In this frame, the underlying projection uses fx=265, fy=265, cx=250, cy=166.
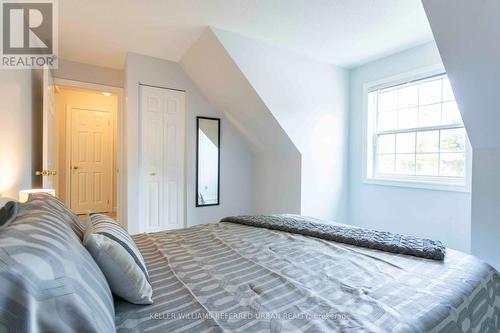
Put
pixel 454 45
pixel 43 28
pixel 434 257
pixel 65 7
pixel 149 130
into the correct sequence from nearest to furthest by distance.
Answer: pixel 434 257, pixel 454 45, pixel 65 7, pixel 43 28, pixel 149 130

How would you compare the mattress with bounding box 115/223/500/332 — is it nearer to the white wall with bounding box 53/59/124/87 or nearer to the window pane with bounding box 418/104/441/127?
the window pane with bounding box 418/104/441/127

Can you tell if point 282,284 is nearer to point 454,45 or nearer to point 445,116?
point 454,45

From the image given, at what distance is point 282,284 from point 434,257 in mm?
778

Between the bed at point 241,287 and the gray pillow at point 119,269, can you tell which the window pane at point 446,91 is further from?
the gray pillow at point 119,269

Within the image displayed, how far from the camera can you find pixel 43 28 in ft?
8.48

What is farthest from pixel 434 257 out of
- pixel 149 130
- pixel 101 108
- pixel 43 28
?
pixel 101 108

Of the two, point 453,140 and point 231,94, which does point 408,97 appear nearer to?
point 453,140

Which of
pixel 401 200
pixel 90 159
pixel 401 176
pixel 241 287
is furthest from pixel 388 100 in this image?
pixel 90 159

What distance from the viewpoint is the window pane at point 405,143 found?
304cm

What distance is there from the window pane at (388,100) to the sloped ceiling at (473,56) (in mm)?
1414

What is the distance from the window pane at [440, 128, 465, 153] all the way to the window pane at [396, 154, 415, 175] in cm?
33

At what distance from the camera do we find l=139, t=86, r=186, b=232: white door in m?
3.26

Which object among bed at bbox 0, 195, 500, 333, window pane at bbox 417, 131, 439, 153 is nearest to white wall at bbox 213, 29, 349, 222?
window pane at bbox 417, 131, 439, 153

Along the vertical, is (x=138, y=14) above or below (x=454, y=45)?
above
